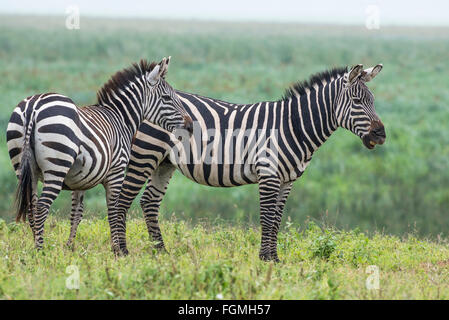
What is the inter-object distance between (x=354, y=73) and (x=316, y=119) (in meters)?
0.79

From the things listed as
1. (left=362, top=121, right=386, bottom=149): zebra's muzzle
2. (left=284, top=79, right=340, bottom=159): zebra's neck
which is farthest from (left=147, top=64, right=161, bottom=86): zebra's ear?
(left=362, top=121, right=386, bottom=149): zebra's muzzle

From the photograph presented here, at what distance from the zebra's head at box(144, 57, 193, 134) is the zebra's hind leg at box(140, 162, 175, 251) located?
0.83 m

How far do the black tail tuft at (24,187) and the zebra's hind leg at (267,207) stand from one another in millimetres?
2920

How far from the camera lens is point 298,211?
1628cm

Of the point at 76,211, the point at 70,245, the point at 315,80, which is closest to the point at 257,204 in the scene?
the point at 315,80

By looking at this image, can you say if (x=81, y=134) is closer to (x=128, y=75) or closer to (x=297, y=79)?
(x=128, y=75)

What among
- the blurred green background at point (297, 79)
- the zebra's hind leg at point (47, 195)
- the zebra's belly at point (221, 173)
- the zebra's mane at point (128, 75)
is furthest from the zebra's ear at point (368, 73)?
the zebra's hind leg at point (47, 195)

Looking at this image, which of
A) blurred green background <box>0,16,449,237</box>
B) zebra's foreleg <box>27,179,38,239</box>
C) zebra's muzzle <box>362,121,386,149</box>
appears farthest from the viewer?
blurred green background <box>0,16,449,237</box>

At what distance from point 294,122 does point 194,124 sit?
1.41 metres

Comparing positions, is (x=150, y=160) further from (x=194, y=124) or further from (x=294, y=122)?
(x=294, y=122)

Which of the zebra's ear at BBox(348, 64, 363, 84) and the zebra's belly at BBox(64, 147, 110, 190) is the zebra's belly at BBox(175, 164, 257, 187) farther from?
the zebra's ear at BBox(348, 64, 363, 84)

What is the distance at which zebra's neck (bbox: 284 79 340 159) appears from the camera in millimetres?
8383
